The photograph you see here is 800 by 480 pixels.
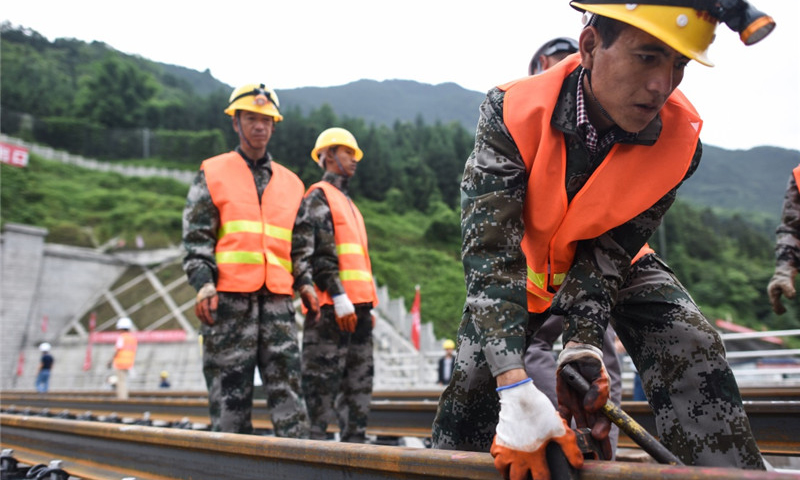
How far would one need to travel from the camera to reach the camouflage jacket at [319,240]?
5227 mm

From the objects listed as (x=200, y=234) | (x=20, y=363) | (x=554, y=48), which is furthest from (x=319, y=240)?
(x=20, y=363)

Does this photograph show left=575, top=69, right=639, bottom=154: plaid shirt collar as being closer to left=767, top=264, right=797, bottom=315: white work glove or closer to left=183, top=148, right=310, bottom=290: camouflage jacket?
left=183, top=148, right=310, bottom=290: camouflage jacket

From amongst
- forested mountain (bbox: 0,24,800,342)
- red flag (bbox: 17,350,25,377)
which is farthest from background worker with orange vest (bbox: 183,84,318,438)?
red flag (bbox: 17,350,25,377)

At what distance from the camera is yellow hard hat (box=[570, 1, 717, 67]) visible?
1.87m

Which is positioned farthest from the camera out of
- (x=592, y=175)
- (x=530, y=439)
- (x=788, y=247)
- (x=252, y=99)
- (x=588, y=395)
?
(x=788, y=247)

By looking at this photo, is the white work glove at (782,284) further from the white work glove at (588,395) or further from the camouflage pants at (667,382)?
the white work glove at (588,395)

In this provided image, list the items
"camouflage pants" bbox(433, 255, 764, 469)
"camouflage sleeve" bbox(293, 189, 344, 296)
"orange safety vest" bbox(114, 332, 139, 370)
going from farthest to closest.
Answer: "orange safety vest" bbox(114, 332, 139, 370) < "camouflage sleeve" bbox(293, 189, 344, 296) < "camouflage pants" bbox(433, 255, 764, 469)

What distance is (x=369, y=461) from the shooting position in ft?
7.52

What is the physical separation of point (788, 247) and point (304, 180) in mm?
64280

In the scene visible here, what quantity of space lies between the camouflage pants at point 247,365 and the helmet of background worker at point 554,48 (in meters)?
2.66

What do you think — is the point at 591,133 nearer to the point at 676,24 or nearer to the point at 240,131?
the point at 676,24

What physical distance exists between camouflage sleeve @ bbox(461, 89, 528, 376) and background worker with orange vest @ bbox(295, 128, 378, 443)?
301 centimetres

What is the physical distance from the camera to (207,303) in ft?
14.1

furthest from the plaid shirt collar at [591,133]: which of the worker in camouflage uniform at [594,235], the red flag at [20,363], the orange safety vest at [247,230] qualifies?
the red flag at [20,363]
